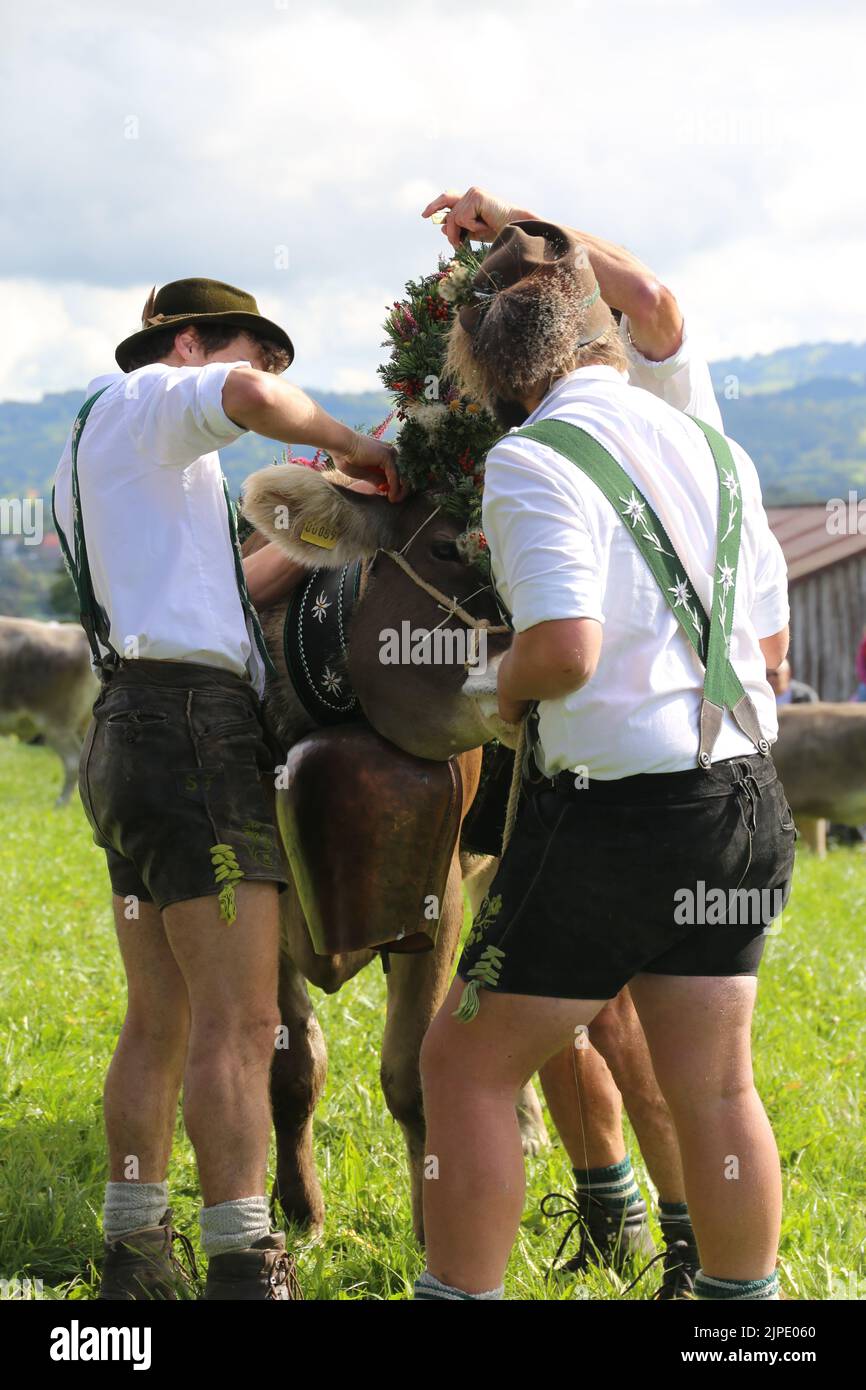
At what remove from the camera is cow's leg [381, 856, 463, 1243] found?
362cm

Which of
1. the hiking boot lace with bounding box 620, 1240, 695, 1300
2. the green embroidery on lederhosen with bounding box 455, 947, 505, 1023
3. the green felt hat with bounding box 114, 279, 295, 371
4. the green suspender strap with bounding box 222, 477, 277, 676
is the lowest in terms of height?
the hiking boot lace with bounding box 620, 1240, 695, 1300

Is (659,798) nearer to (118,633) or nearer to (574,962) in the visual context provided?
(574,962)

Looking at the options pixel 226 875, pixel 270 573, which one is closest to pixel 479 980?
pixel 226 875

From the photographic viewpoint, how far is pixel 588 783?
2424 mm

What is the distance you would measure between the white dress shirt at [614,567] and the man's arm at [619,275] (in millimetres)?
472

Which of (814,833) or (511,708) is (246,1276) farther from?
(814,833)

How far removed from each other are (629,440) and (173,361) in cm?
149

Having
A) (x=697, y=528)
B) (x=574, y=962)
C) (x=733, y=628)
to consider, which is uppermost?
(x=697, y=528)

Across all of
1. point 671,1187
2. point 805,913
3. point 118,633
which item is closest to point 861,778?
point 805,913

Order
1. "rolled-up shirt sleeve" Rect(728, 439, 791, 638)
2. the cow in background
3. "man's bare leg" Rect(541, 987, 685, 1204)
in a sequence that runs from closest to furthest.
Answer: "rolled-up shirt sleeve" Rect(728, 439, 791, 638), "man's bare leg" Rect(541, 987, 685, 1204), the cow in background

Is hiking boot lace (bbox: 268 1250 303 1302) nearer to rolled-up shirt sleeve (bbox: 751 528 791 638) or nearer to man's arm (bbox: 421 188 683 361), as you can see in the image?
rolled-up shirt sleeve (bbox: 751 528 791 638)


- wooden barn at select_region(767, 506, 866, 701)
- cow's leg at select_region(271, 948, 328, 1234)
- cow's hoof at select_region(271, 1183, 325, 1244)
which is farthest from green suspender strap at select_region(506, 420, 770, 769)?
wooden barn at select_region(767, 506, 866, 701)

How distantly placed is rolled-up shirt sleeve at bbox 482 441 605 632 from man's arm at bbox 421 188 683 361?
80 cm

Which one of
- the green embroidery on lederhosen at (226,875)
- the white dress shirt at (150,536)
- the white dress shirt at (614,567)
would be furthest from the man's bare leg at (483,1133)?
the white dress shirt at (150,536)
